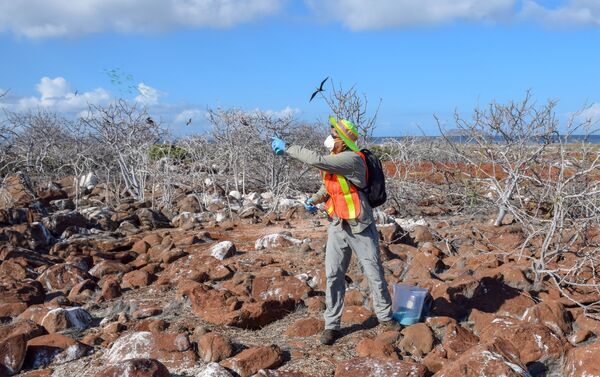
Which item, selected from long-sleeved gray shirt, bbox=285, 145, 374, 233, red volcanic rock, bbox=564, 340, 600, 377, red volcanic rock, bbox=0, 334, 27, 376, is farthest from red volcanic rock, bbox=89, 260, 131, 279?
red volcanic rock, bbox=564, 340, 600, 377

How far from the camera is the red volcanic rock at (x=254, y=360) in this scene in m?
4.34

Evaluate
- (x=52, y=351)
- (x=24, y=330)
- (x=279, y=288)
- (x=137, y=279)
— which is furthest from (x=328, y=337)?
(x=137, y=279)

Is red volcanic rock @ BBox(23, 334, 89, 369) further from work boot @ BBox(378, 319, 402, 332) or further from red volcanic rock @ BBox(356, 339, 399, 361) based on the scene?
work boot @ BBox(378, 319, 402, 332)

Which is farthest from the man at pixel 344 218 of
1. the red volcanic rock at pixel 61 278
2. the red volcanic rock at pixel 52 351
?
the red volcanic rock at pixel 61 278

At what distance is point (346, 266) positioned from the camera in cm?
475

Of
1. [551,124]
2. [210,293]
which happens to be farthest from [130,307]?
[551,124]

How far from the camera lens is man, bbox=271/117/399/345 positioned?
14.5 feet

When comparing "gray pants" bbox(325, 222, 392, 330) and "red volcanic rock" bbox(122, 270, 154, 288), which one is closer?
"gray pants" bbox(325, 222, 392, 330)

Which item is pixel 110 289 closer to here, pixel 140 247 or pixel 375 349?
pixel 140 247

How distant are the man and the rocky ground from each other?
25 cm

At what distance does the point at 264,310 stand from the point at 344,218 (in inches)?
47.4

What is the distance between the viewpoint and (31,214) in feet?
35.2

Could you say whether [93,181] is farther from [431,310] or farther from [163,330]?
[431,310]

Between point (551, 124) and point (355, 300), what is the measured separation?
394 cm
